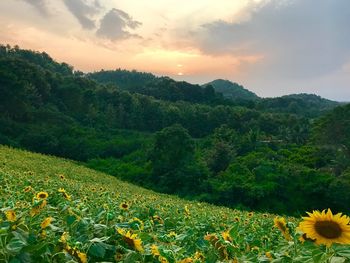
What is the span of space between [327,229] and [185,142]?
36851 millimetres

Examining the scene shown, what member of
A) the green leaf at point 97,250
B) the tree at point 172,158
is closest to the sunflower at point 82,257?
the green leaf at point 97,250

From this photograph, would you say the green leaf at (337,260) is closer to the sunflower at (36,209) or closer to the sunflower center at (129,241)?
the sunflower center at (129,241)

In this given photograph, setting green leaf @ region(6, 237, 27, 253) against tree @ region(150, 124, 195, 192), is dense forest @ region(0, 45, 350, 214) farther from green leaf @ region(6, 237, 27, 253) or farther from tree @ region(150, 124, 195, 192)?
green leaf @ region(6, 237, 27, 253)

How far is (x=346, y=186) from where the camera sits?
33.6 metres

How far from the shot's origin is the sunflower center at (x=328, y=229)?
2197 millimetres

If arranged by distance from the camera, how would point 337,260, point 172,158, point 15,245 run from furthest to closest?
1. point 172,158
2. point 15,245
3. point 337,260

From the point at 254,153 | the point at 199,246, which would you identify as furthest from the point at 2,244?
the point at 254,153

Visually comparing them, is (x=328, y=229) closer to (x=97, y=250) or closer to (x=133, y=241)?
(x=133, y=241)

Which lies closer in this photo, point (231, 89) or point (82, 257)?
point (82, 257)

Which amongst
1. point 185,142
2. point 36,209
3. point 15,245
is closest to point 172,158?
Answer: point 185,142

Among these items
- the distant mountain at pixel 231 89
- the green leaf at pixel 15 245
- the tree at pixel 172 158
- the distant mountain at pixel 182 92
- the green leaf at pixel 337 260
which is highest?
the distant mountain at pixel 231 89

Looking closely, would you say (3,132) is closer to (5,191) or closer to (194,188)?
(194,188)

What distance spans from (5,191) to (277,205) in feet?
96.6

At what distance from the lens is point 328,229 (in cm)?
222
